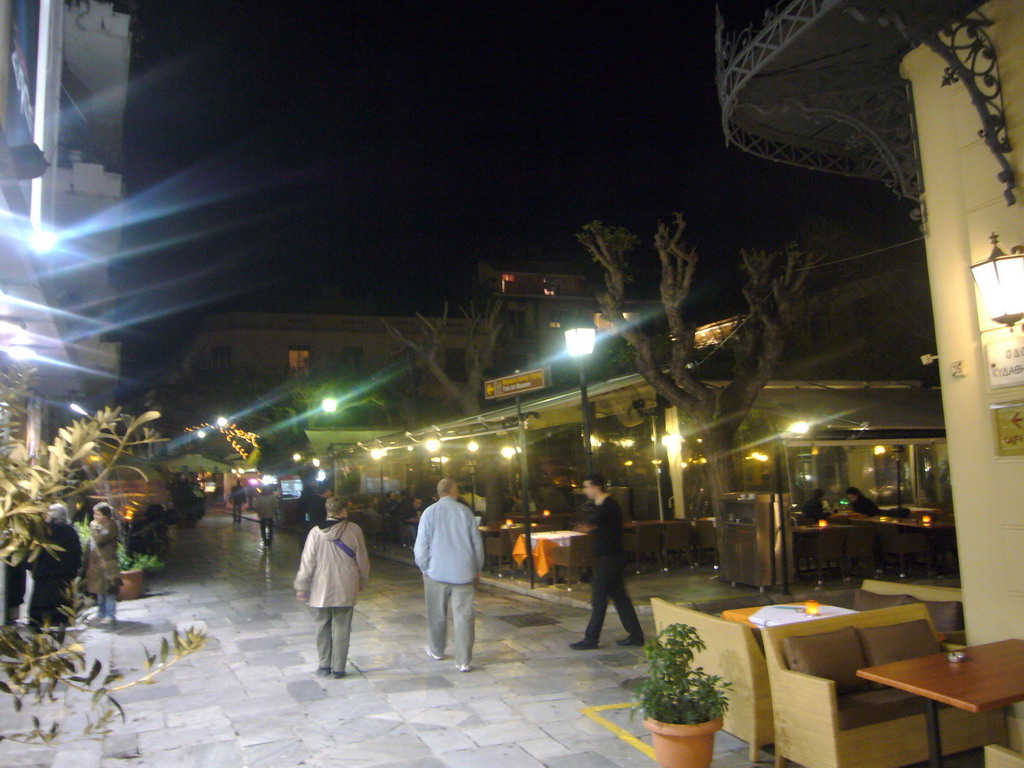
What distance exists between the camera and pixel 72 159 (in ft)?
35.1

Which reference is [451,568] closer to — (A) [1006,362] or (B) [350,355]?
(A) [1006,362]

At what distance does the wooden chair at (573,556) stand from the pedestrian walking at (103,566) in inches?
236

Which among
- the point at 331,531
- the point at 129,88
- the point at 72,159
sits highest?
the point at 129,88

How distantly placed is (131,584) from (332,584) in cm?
702

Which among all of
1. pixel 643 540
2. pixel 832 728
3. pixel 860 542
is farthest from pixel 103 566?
pixel 860 542

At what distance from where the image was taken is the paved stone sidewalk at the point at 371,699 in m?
5.38

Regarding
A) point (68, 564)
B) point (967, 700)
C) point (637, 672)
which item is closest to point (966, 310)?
point (967, 700)

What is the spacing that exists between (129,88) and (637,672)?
10.6 m

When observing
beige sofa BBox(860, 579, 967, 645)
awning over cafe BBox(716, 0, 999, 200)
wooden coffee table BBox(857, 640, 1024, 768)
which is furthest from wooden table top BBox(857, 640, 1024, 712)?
awning over cafe BBox(716, 0, 999, 200)

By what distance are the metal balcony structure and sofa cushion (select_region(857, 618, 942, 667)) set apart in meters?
2.77

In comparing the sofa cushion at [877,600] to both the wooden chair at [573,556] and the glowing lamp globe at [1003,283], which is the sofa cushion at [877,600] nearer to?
the glowing lamp globe at [1003,283]

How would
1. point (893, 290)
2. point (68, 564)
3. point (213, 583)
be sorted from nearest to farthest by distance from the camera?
point (68, 564)
point (213, 583)
point (893, 290)

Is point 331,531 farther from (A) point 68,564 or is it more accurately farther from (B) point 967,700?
(B) point 967,700

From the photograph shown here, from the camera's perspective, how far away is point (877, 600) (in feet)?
19.9
